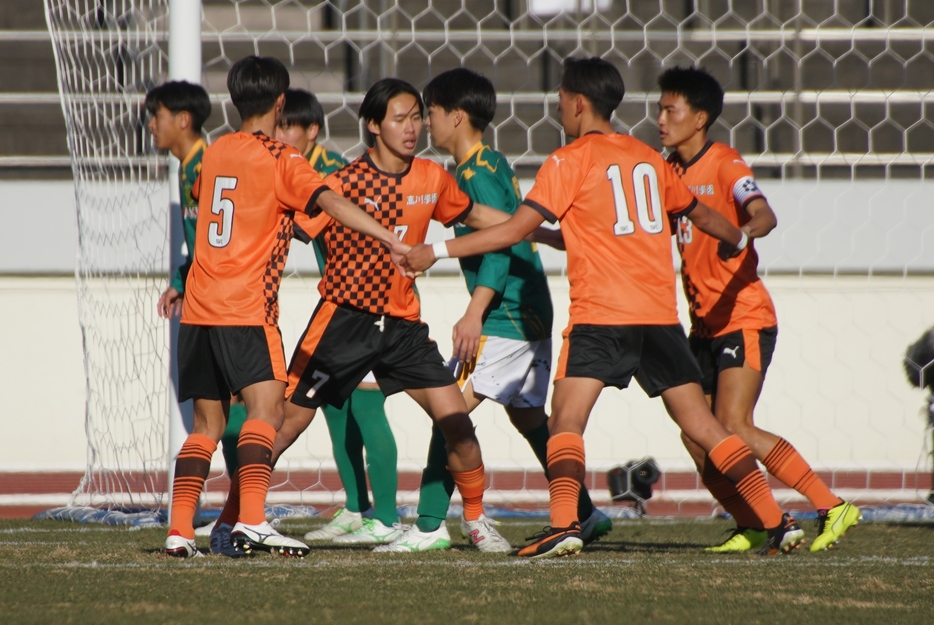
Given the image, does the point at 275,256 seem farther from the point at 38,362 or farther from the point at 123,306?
the point at 38,362

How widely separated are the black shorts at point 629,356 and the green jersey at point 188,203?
1.87 metres

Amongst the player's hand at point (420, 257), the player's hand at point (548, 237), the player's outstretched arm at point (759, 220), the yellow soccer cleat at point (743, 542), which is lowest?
the yellow soccer cleat at point (743, 542)

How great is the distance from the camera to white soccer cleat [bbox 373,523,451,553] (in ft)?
12.8

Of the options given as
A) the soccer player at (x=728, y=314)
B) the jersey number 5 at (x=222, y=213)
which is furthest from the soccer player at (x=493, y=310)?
the jersey number 5 at (x=222, y=213)

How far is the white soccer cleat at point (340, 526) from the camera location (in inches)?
176

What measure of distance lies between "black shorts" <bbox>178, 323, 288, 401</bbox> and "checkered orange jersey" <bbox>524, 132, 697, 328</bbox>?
101cm

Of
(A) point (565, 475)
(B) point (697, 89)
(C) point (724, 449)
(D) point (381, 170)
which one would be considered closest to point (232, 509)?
(A) point (565, 475)

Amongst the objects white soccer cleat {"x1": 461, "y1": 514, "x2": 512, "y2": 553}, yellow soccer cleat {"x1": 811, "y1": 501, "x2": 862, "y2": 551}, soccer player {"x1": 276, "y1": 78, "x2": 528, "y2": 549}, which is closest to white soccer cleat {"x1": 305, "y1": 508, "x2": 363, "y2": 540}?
white soccer cleat {"x1": 461, "y1": 514, "x2": 512, "y2": 553}

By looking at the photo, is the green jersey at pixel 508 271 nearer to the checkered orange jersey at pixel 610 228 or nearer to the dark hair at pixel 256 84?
the checkered orange jersey at pixel 610 228

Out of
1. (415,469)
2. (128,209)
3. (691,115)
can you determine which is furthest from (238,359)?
(415,469)

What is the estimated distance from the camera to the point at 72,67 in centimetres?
592

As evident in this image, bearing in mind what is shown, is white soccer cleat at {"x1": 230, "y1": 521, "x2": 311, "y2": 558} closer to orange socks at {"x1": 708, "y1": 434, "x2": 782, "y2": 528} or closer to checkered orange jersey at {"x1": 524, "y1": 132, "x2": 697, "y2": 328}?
checkered orange jersey at {"x1": 524, "y1": 132, "x2": 697, "y2": 328}

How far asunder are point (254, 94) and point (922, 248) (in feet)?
17.5

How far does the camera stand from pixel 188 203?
4609 mm
